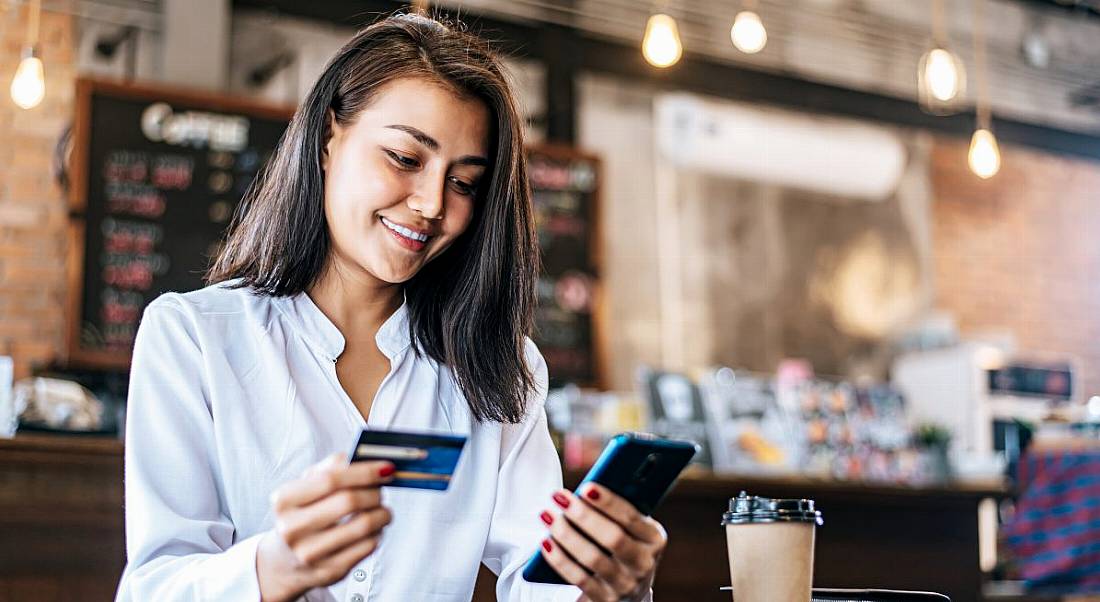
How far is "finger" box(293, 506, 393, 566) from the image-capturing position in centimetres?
114

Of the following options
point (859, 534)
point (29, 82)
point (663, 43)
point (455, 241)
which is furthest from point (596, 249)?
point (455, 241)

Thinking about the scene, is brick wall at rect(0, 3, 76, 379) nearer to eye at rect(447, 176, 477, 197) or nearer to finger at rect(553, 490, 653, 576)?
eye at rect(447, 176, 477, 197)

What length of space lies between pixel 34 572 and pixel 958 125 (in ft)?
18.7

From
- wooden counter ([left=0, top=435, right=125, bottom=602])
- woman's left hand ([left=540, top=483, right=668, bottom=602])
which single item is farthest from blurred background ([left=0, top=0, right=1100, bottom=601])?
woman's left hand ([left=540, top=483, right=668, bottom=602])

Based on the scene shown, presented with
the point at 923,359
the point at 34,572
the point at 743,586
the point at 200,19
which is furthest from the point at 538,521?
the point at 923,359

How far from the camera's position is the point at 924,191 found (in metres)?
6.92

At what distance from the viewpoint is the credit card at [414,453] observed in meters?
1.14

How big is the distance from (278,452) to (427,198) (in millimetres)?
374

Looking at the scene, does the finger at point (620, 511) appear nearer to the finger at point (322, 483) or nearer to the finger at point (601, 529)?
the finger at point (601, 529)

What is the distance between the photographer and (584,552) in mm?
1271

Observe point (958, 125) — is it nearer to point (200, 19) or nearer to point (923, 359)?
point (923, 359)

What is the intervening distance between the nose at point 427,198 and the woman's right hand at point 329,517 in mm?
509

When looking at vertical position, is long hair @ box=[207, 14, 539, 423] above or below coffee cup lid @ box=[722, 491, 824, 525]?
above

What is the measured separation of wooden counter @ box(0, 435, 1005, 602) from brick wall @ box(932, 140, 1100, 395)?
2.87m
